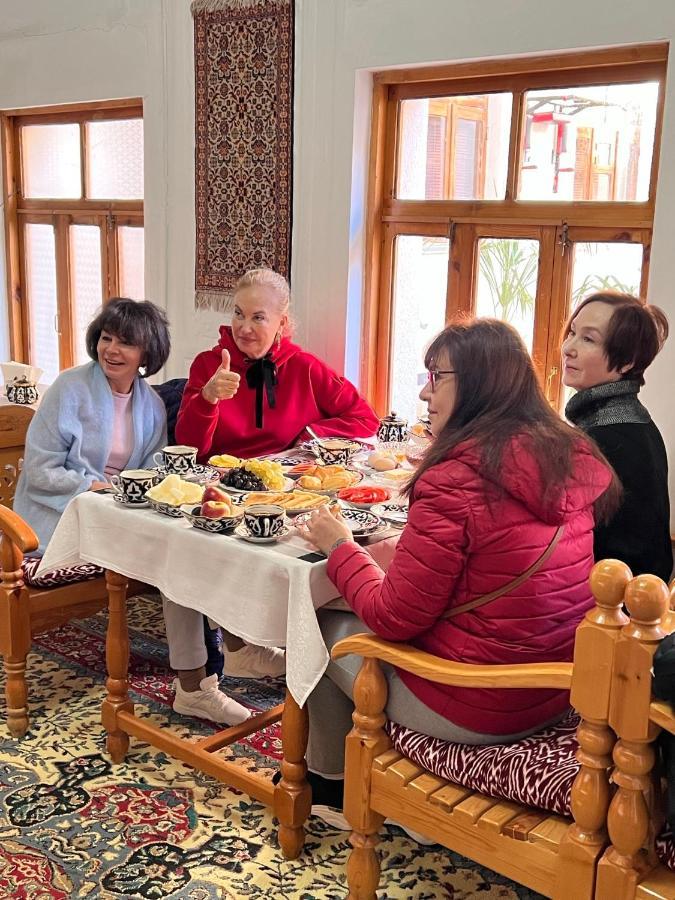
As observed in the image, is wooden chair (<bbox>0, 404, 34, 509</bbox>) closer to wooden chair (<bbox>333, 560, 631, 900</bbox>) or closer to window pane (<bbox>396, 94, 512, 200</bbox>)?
window pane (<bbox>396, 94, 512, 200</bbox>)

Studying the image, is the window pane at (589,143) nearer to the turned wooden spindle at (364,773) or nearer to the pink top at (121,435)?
the pink top at (121,435)

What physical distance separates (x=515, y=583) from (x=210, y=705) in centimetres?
137

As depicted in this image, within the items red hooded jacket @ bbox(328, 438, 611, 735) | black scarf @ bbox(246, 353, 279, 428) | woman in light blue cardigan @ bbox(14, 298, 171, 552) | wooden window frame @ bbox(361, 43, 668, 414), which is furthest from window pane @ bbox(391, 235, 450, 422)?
red hooded jacket @ bbox(328, 438, 611, 735)

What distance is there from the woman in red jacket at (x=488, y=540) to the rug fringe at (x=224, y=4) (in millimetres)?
2440

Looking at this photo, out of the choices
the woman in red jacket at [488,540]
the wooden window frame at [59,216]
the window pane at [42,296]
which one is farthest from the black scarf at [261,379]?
the window pane at [42,296]

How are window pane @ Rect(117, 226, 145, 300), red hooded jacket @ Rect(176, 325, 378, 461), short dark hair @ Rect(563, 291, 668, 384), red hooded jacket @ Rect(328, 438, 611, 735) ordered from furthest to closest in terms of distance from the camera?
window pane @ Rect(117, 226, 145, 300) < red hooded jacket @ Rect(176, 325, 378, 461) < short dark hair @ Rect(563, 291, 668, 384) < red hooded jacket @ Rect(328, 438, 611, 735)

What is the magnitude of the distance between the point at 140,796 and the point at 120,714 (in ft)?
0.75

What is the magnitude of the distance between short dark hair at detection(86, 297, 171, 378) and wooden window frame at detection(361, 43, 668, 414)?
104cm

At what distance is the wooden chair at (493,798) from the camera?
1.45 m

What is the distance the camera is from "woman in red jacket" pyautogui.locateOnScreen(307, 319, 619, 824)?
175 centimetres

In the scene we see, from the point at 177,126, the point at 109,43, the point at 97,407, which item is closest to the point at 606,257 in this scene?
the point at 97,407

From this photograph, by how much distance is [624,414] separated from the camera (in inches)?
93.0

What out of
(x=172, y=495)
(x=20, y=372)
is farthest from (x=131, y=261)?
(x=172, y=495)

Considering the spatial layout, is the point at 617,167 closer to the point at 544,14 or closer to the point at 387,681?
the point at 544,14
